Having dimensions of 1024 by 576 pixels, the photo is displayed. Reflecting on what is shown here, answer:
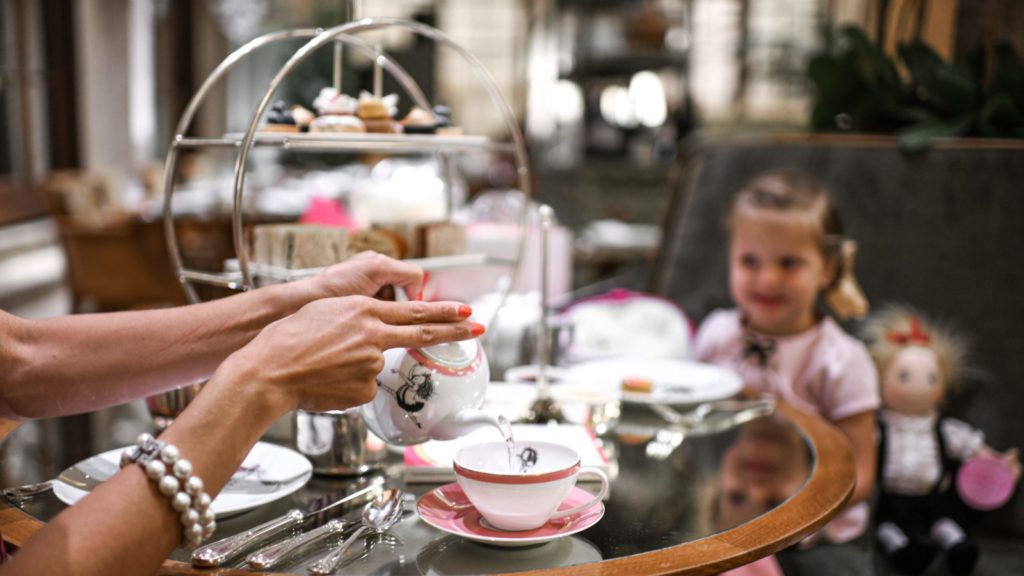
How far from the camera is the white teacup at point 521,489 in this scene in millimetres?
828

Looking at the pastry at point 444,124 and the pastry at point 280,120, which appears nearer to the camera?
the pastry at point 280,120

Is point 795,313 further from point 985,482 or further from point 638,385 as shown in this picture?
point 638,385

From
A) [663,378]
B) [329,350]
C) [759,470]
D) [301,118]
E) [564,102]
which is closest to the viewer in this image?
[329,350]

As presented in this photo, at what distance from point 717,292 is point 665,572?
1.32 m

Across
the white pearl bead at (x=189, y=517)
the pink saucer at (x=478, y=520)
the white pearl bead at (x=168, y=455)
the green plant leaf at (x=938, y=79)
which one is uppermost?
the green plant leaf at (x=938, y=79)

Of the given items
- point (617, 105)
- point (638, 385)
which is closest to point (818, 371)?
point (638, 385)

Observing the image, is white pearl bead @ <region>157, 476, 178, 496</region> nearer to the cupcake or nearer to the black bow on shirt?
the cupcake

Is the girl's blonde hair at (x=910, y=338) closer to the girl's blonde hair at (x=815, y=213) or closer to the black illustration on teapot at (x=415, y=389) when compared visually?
the girl's blonde hair at (x=815, y=213)

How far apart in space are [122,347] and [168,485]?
363 mm

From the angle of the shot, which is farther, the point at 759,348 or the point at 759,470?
the point at 759,348

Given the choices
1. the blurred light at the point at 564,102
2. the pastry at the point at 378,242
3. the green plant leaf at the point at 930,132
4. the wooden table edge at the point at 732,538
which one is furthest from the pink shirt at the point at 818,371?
the blurred light at the point at 564,102

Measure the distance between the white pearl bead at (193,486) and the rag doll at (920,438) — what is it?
1395 millimetres

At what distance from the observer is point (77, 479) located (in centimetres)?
100

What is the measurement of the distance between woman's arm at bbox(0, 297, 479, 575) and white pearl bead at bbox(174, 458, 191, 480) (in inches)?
0.5
